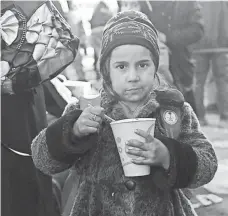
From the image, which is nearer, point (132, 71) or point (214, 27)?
point (132, 71)

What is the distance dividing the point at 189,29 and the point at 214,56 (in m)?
0.09

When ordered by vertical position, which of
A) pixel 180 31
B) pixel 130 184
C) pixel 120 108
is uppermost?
pixel 180 31

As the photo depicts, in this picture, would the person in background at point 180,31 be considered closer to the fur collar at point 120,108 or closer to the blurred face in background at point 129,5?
the blurred face in background at point 129,5

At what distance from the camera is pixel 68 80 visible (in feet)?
2.95

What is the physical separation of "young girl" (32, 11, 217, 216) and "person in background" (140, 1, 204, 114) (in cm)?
17

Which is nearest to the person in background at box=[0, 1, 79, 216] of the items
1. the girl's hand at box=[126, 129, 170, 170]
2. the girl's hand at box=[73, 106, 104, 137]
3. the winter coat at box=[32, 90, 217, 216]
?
the winter coat at box=[32, 90, 217, 216]

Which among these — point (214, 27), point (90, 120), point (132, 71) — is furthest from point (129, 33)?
point (214, 27)

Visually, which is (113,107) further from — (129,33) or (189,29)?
(189,29)

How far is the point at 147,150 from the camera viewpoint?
0.59 metres

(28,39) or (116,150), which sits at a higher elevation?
(28,39)

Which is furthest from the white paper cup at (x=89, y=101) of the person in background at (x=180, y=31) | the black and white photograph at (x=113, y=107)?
the person in background at (x=180, y=31)

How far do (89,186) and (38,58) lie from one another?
31cm

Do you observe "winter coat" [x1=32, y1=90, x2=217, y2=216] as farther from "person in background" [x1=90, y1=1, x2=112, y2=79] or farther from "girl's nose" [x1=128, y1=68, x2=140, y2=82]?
"person in background" [x1=90, y1=1, x2=112, y2=79]

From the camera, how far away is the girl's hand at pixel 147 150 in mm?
580
